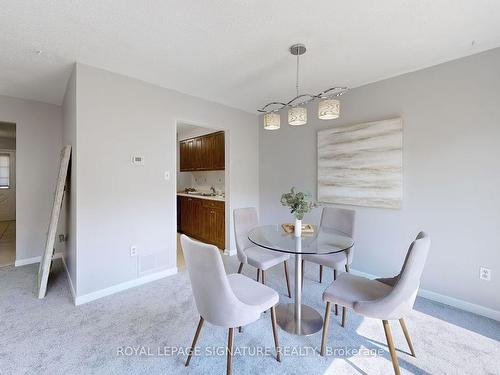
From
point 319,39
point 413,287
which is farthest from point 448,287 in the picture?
point 319,39

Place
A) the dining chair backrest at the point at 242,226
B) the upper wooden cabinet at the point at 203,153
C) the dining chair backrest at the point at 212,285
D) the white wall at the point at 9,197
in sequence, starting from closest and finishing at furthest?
the dining chair backrest at the point at 212,285 → the dining chair backrest at the point at 242,226 → the upper wooden cabinet at the point at 203,153 → the white wall at the point at 9,197

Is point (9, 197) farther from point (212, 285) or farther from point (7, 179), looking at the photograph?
point (212, 285)

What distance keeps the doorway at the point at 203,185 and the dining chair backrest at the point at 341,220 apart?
1731 millimetres

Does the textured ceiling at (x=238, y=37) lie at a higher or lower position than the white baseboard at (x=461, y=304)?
higher

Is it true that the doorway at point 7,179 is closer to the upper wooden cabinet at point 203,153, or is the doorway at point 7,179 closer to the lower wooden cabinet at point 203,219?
the upper wooden cabinet at point 203,153

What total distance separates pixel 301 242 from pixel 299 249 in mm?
212

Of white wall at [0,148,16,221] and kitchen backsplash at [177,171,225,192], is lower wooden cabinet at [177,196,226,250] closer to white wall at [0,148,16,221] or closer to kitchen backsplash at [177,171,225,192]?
kitchen backsplash at [177,171,225,192]

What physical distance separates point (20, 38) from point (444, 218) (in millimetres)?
4276

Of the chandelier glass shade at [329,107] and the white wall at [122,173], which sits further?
the white wall at [122,173]

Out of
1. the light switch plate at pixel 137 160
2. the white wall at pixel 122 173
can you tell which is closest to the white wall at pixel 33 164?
the white wall at pixel 122 173

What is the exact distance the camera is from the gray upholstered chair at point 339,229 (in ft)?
7.78

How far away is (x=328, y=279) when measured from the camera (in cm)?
296

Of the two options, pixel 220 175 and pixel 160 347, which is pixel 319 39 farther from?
pixel 220 175

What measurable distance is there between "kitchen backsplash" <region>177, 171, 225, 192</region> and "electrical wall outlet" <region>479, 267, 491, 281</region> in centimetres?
417
